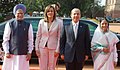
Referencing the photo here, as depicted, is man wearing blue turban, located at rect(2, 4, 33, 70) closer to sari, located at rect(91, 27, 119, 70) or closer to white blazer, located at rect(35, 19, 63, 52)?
white blazer, located at rect(35, 19, 63, 52)

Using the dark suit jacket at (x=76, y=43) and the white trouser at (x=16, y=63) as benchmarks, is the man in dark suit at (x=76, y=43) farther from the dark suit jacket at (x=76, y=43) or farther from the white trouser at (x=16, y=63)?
the white trouser at (x=16, y=63)

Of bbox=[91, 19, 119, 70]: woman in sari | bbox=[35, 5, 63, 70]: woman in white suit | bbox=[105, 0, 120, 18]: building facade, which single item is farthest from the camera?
bbox=[105, 0, 120, 18]: building facade

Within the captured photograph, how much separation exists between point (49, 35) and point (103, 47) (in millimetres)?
1155

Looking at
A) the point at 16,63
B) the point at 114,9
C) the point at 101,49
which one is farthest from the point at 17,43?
the point at 114,9

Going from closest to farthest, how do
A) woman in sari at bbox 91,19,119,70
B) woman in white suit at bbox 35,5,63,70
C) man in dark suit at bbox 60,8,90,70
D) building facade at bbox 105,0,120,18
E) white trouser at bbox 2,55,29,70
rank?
white trouser at bbox 2,55,29,70 < man in dark suit at bbox 60,8,90,70 < woman in sari at bbox 91,19,119,70 < woman in white suit at bbox 35,5,63,70 < building facade at bbox 105,0,120,18

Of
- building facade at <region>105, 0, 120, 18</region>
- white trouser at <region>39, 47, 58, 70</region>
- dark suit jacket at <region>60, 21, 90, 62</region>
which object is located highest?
dark suit jacket at <region>60, 21, 90, 62</region>

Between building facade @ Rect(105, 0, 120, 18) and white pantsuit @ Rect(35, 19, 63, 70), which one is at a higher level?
white pantsuit @ Rect(35, 19, 63, 70)

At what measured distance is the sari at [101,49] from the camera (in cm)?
673

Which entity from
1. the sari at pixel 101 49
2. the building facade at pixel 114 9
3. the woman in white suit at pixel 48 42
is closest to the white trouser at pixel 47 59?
the woman in white suit at pixel 48 42

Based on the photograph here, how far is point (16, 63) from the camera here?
6.09 metres

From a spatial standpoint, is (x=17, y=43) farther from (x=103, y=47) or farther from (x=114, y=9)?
(x=114, y=9)

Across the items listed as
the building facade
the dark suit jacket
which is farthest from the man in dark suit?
the building facade

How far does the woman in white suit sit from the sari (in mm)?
795

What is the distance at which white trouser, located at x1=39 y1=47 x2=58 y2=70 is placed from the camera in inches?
269
